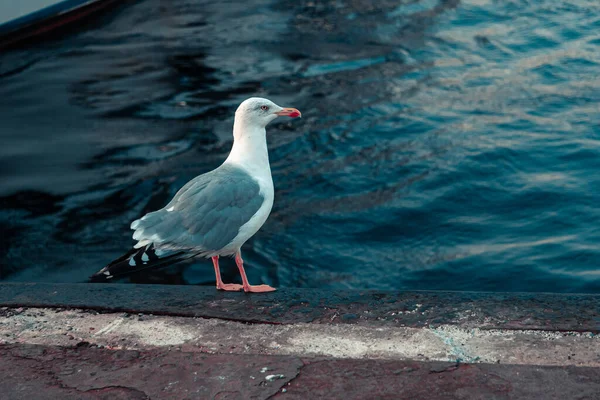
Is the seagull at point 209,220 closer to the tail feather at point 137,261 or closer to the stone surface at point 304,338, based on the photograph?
the tail feather at point 137,261

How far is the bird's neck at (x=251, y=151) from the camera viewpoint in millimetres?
4023

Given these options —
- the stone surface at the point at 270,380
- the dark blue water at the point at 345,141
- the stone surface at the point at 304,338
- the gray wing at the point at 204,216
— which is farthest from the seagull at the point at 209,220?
the dark blue water at the point at 345,141

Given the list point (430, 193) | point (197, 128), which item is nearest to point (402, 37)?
point (197, 128)

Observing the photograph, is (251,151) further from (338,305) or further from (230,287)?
(338,305)

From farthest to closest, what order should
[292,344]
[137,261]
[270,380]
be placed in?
[137,261], [292,344], [270,380]

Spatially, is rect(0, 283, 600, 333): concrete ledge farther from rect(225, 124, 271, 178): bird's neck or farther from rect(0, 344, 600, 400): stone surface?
rect(225, 124, 271, 178): bird's neck

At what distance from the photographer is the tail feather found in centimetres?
341

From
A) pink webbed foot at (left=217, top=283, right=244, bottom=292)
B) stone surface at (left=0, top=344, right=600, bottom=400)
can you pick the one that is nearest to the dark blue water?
pink webbed foot at (left=217, top=283, right=244, bottom=292)

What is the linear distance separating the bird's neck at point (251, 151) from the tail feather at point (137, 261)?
0.61 metres

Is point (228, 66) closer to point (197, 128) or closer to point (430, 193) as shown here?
point (197, 128)

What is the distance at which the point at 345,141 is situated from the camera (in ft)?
31.1

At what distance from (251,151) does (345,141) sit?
550 cm

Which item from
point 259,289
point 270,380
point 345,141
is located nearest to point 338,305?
point 259,289

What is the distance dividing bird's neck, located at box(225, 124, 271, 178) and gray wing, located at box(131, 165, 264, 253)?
158 millimetres
